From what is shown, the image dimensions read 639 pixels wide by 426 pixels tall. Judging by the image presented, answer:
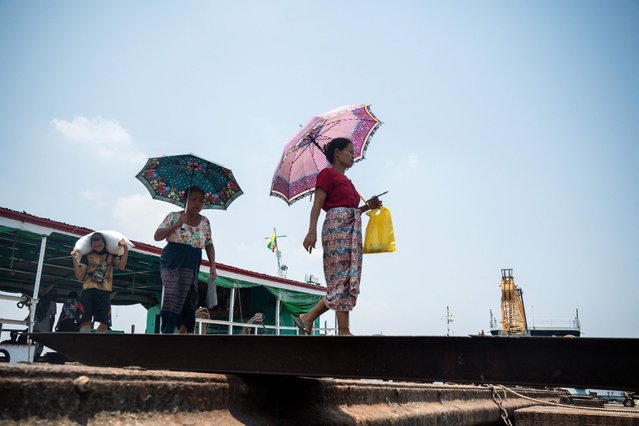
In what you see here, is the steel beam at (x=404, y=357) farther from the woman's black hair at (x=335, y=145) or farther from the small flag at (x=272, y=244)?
the small flag at (x=272, y=244)

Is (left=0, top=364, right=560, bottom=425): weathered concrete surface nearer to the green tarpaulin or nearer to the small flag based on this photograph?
the green tarpaulin

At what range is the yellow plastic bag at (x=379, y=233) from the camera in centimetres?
365

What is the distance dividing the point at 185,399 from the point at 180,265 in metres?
2.87

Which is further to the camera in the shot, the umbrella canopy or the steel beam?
the umbrella canopy

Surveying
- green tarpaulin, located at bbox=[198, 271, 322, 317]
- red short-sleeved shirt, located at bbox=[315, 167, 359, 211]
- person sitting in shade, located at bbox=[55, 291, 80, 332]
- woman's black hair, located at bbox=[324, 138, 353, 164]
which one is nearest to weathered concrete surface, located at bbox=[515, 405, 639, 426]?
red short-sleeved shirt, located at bbox=[315, 167, 359, 211]

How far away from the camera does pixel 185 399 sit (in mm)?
1405

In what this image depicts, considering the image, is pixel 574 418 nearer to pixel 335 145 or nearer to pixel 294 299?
pixel 335 145

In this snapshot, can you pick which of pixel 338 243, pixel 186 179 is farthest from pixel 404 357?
pixel 186 179

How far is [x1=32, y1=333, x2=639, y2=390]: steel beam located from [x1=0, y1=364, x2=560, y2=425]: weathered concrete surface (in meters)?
0.15

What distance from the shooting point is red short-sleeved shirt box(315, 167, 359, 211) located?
348cm

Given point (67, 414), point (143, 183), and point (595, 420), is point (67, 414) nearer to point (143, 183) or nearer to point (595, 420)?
point (595, 420)

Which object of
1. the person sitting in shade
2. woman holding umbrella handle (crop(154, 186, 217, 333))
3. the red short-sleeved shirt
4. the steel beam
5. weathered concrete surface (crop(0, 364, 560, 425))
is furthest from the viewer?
the person sitting in shade

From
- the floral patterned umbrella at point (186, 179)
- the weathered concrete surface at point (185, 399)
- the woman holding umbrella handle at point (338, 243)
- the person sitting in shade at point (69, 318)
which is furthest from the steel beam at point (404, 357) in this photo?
the person sitting in shade at point (69, 318)

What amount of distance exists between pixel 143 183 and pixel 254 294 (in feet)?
35.7
